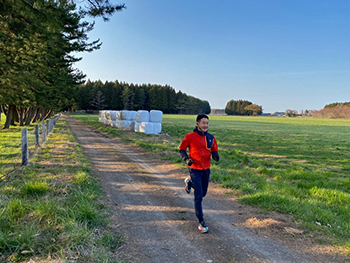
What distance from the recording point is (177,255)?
10.6 feet

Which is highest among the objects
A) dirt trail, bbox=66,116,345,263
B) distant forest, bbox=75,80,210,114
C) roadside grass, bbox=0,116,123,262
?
distant forest, bbox=75,80,210,114

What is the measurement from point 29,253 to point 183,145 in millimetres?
2782

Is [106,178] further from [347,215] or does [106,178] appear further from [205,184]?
[347,215]

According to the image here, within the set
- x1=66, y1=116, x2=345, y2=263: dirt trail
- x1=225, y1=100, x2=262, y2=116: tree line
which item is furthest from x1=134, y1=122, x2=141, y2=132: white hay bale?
x1=225, y1=100, x2=262, y2=116: tree line

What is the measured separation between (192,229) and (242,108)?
191 m

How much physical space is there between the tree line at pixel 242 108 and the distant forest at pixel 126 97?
74278 millimetres

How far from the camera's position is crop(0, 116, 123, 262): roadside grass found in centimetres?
289

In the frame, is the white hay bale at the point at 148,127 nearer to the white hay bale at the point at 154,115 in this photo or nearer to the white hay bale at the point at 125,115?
the white hay bale at the point at 154,115

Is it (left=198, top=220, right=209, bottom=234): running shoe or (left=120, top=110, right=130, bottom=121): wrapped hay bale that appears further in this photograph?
(left=120, top=110, right=130, bottom=121): wrapped hay bale

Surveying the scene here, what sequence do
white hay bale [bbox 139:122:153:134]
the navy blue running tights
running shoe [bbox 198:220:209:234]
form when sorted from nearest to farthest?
running shoe [bbox 198:220:209:234], the navy blue running tights, white hay bale [bbox 139:122:153:134]

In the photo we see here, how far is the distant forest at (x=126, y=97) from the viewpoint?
9906cm

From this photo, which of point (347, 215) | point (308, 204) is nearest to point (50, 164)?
point (308, 204)

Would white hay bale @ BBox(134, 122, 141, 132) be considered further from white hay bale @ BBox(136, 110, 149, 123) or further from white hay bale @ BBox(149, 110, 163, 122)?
white hay bale @ BBox(149, 110, 163, 122)

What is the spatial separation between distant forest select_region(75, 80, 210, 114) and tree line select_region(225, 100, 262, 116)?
244 feet
